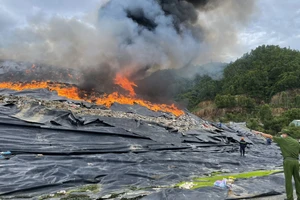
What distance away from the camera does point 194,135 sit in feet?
46.0

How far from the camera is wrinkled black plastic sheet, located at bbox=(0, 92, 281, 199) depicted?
21.7ft

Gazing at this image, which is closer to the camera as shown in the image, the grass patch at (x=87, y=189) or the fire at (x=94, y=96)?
the grass patch at (x=87, y=189)

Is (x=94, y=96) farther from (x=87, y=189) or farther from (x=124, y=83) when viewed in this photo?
(x=87, y=189)

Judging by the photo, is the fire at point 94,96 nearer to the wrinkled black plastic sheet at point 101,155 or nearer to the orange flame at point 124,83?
the orange flame at point 124,83

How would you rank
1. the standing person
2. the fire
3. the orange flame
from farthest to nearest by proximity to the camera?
the orange flame, the fire, the standing person

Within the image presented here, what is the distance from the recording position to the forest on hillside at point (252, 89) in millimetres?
47250

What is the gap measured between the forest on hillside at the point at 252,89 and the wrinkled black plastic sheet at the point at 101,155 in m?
30.1

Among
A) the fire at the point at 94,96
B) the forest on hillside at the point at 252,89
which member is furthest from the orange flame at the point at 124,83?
the forest on hillside at the point at 252,89

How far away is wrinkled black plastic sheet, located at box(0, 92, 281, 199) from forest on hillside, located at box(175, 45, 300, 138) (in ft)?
98.9

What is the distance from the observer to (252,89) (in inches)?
2096

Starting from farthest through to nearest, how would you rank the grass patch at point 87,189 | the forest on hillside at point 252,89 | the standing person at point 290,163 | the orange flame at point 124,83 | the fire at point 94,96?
the forest on hillside at point 252,89 < the orange flame at point 124,83 < the fire at point 94,96 < the grass patch at point 87,189 < the standing person at point 290,163

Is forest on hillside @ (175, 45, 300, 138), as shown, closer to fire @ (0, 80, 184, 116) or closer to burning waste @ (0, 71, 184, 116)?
fire @ (0, 80, 184, 116)

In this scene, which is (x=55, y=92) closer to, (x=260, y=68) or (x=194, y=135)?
(x=194, y=135)

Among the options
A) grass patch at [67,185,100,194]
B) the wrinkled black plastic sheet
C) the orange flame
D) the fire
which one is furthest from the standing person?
the orange flame
